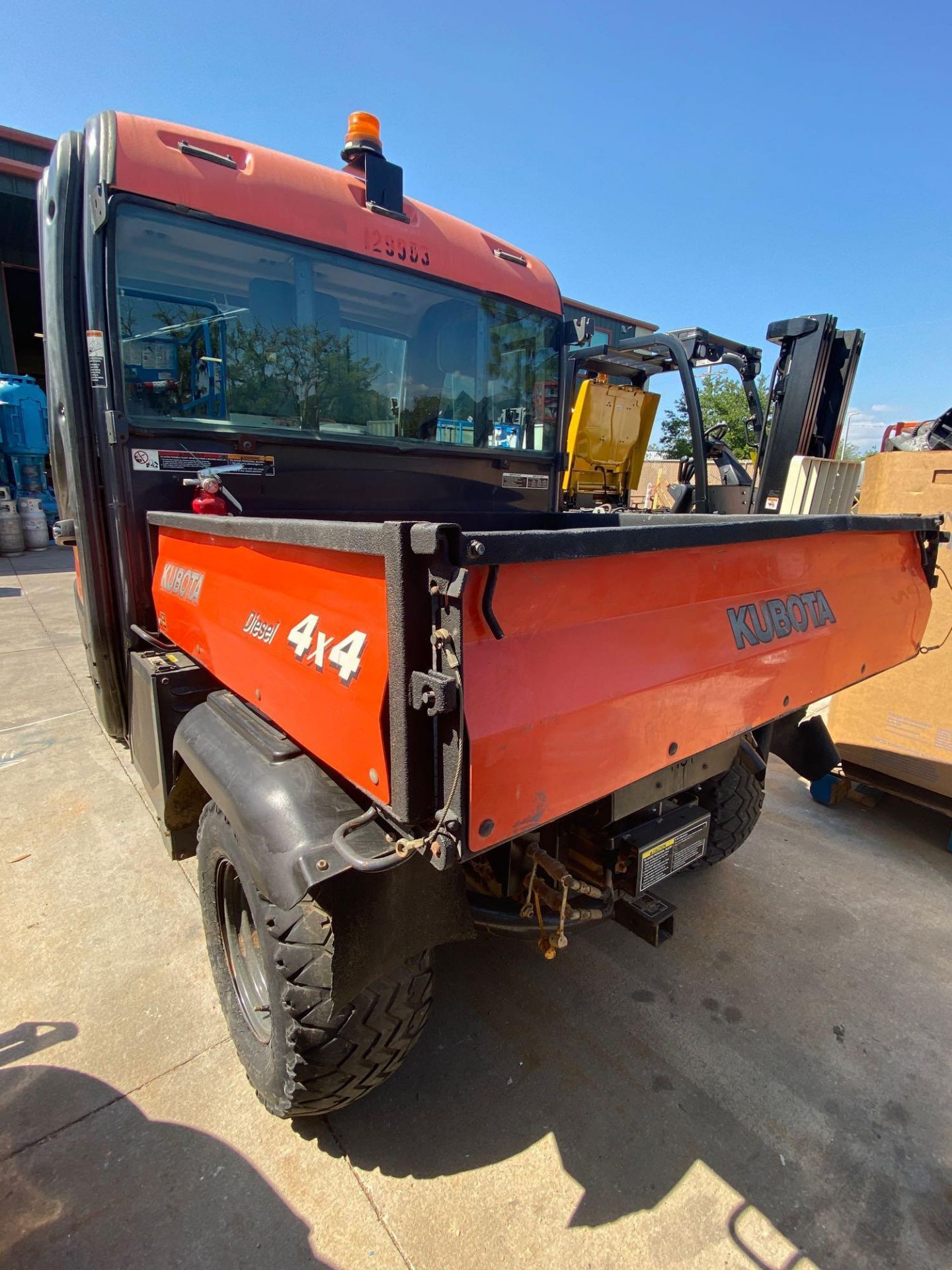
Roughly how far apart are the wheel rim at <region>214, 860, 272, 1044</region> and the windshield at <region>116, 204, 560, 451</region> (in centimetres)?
176

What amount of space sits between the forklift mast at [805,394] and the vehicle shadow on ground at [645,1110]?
5343 millimetres

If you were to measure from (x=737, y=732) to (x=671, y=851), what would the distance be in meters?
0.47

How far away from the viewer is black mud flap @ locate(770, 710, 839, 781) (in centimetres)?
276

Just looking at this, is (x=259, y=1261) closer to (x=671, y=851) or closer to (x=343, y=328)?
(x=671, y=851)

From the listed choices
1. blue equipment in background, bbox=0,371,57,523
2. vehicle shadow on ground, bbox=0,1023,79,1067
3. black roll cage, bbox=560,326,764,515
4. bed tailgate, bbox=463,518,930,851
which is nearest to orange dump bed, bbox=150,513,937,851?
bed tailgate, bbox=463,518,930,851

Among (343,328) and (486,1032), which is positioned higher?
(343,328)

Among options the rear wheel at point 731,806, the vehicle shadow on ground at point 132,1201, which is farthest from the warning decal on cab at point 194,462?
the rear wheel at point 731,806

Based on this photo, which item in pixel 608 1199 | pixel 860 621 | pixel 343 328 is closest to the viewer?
pixel 608 1199

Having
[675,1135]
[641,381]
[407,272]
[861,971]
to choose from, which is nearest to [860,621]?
[861,971]

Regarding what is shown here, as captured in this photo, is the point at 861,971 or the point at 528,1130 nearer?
the point at 528,1130

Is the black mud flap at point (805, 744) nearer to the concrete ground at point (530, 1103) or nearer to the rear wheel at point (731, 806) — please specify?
the rear wheel at point (731, 806)

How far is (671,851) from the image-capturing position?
196cm

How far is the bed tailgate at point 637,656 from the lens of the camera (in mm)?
1190

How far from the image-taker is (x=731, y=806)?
8.87 feet
